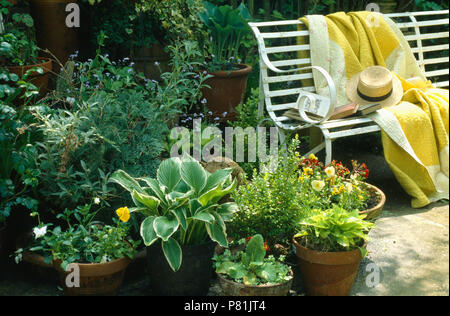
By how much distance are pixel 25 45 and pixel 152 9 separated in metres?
1.03

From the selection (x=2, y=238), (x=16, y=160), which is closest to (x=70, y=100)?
(x=16, y=160)

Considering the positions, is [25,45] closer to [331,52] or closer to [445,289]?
[331,52]

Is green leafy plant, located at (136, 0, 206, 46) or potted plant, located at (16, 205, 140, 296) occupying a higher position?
green leafy plant, located at (136, 0, 206, 46)

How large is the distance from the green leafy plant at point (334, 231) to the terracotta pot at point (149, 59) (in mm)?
2111

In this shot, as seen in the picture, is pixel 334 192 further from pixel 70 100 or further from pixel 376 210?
pixel 70 100

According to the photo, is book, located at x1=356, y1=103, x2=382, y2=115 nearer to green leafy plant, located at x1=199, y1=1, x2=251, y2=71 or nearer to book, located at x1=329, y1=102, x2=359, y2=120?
book, located at x1=329, y1=102, x2=359, y2=120

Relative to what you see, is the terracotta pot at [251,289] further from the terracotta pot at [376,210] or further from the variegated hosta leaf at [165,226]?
the terracotta pot at [376,210]

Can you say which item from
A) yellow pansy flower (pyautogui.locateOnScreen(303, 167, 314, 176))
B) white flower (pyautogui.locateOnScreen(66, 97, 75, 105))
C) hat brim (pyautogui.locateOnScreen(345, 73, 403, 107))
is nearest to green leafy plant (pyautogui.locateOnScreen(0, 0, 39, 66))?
white flower (pyautogui.locateOnScreen(66, 97, 75, 105))

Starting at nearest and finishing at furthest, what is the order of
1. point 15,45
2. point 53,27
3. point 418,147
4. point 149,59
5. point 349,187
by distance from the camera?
point 349,187 < point 15,45 < point 418,147 < point 53,27 < point 149,59

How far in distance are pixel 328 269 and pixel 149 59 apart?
94.9 inches

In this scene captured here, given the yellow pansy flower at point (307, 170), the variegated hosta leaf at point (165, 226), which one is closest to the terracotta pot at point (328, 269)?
the yellow pansy flower at point (307, 170)

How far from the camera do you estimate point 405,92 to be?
4137 millimetres

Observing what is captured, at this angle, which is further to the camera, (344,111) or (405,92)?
(405,92)

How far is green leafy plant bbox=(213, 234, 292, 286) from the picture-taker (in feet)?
8.47
